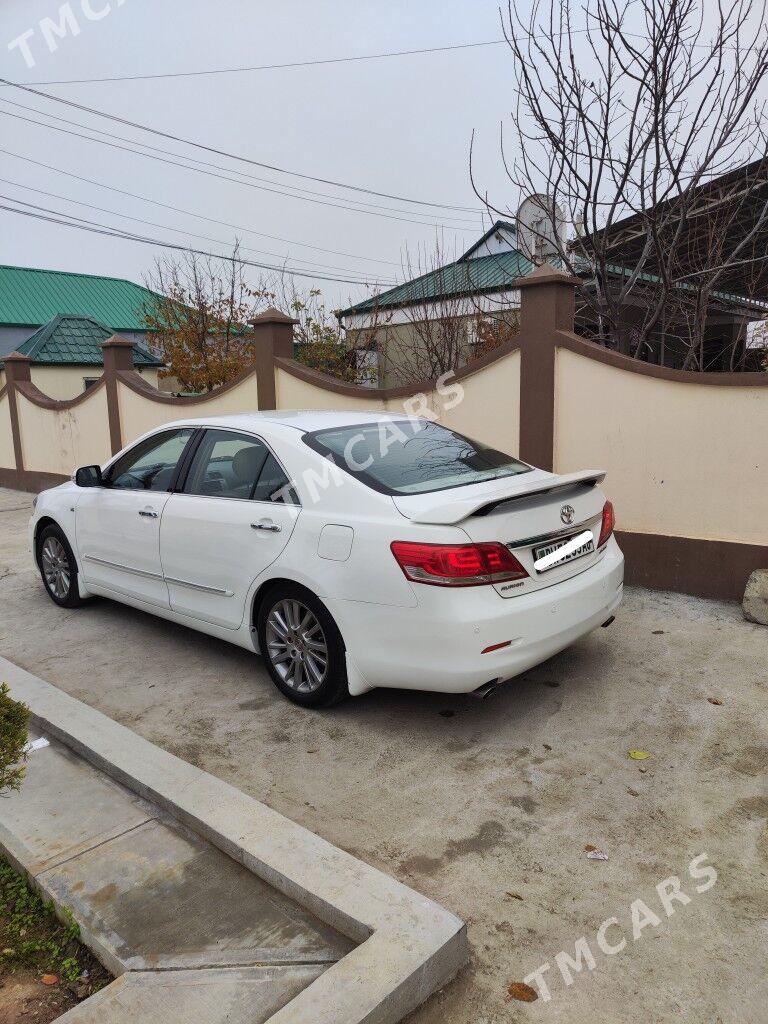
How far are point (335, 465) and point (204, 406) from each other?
6.36 m

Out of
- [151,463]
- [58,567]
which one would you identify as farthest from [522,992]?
[58,567]

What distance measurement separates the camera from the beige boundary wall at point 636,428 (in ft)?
18.3

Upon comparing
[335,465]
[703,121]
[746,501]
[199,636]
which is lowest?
[199,636]

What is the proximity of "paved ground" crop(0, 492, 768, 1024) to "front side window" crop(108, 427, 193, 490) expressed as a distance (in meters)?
1.09

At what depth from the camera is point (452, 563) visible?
3529mm

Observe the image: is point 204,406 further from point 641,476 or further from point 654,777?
point 654,777

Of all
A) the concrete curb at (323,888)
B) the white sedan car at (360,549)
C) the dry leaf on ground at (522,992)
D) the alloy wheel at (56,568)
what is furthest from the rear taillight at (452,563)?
the alloy wheel at (56,568)

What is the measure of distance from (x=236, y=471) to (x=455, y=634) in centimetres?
181

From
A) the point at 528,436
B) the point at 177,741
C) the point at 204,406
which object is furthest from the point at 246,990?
the point at 204,406

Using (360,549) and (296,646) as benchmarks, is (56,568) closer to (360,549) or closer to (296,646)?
(296,646)

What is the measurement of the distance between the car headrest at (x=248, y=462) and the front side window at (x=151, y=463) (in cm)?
61

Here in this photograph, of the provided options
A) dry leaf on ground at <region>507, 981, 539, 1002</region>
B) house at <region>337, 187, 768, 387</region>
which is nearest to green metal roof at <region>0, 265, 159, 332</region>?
house at <region>337, 187, 768, 387</region>

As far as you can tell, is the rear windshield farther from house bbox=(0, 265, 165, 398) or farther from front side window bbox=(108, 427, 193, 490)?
house bbox=(0, 265, 165, 398)

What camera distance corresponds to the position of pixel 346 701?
4270mm
